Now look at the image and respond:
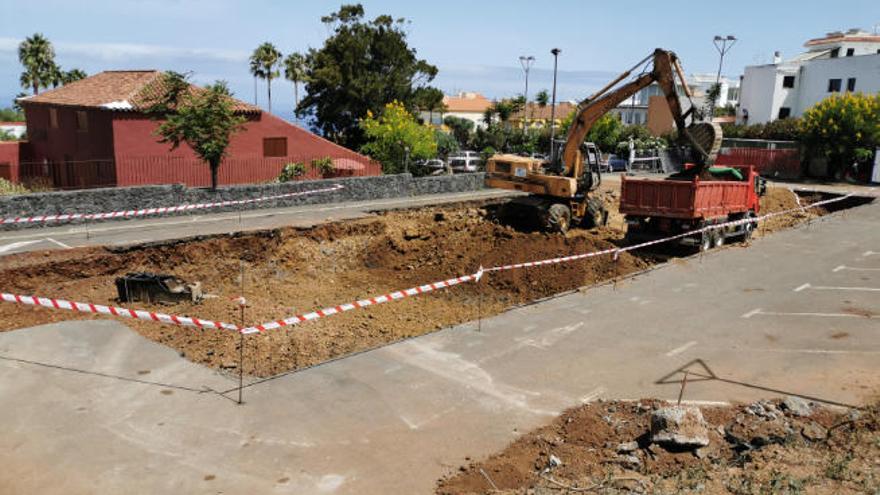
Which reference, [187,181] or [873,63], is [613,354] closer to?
[187,181]

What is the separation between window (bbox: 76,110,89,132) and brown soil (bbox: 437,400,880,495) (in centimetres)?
2846

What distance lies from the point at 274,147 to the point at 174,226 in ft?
41.3

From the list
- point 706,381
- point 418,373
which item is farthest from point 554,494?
point 706,381

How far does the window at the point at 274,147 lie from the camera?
108 ft

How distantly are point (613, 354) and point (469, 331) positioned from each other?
8.38 feet

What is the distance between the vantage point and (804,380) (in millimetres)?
10555

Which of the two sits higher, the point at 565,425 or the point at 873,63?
the point at 873,63

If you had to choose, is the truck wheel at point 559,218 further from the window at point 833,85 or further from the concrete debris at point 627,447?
the window at point 833,85

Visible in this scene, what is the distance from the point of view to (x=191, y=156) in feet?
96.6

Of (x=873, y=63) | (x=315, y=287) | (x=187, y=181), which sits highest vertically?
(x=873, y=63)

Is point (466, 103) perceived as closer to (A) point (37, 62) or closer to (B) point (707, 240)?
(A) point (37, 62)

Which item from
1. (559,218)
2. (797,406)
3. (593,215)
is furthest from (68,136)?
(797,406)

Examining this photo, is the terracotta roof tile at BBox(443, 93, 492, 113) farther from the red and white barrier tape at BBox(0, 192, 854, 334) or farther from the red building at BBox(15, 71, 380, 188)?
the red and white barrier tape at BBox(0, 192, 854, 334)

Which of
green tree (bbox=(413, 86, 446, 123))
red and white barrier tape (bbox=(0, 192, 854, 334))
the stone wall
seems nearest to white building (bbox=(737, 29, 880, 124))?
green tree (bbox=(413, 86, 446, 123))
